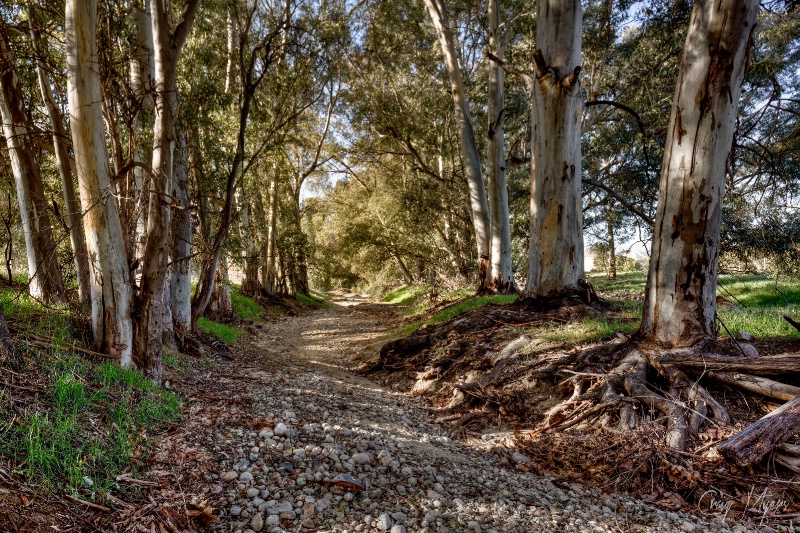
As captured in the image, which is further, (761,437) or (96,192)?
(96,192)

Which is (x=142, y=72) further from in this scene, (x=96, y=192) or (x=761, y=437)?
(x=761, y=437)

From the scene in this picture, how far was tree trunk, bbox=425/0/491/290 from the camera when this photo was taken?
12.0 meters

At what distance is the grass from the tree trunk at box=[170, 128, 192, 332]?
3.36 m

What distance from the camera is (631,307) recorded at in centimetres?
727

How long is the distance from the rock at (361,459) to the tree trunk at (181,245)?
480 cm

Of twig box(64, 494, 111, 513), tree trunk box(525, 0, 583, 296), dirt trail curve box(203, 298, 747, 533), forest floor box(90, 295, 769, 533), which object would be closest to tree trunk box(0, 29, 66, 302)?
forest floor box(90, 295, 769, 533)

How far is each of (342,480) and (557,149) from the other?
242 inches

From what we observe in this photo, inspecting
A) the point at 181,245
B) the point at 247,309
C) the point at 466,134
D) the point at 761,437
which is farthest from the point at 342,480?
the point at 247,309

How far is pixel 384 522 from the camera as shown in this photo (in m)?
2.46

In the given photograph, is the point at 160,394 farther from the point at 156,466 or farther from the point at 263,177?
the point at 263,177

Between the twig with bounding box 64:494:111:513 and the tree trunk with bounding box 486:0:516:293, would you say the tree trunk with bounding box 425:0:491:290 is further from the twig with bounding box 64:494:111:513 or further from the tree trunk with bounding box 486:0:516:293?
the twig with bounding box 64:494:111:513

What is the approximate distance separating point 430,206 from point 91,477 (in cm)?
1719

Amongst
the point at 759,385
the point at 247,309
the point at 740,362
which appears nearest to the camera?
the point at 759,385

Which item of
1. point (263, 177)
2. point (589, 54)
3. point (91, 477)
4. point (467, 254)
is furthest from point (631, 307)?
point (467, 254)
